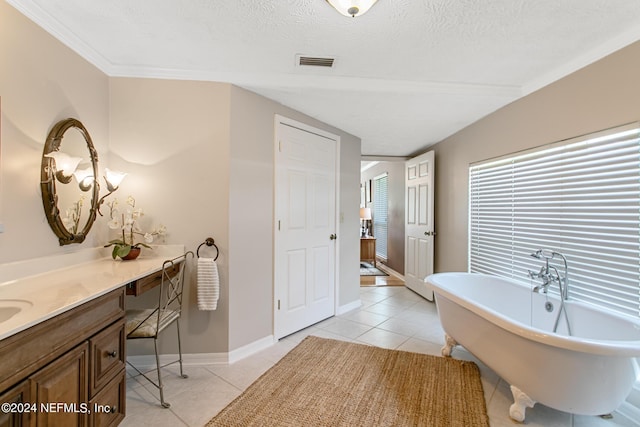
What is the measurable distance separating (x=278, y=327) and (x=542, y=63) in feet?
9.93

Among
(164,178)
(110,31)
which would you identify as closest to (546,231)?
(164,178)

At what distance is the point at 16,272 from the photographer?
1.43m

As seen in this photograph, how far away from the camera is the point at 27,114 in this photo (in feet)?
4.98

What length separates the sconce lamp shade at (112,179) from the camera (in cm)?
197

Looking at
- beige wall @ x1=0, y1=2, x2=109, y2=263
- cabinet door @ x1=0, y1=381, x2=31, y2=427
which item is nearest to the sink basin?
cabinet door @ x1=0, y1=381, x2=31, y2=427

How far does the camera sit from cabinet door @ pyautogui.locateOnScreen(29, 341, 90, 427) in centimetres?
97

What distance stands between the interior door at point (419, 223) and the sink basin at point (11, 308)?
3638 mm

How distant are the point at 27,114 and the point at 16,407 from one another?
1.46 meters

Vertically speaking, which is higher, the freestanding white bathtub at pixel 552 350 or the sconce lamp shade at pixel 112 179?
the sconce lamp shade at pixel 112 179

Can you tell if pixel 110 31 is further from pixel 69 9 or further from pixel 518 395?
pixel 518 395

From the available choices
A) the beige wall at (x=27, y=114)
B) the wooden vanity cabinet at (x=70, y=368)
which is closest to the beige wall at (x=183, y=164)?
the beige wall at (x=27, y=114)

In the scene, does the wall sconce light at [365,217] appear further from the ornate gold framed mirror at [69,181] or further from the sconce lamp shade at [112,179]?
the ornate gold framed mirror at [69,181]

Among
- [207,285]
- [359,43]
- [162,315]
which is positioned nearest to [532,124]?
[359,43]

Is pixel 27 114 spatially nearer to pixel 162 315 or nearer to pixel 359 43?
pixel 162 315
